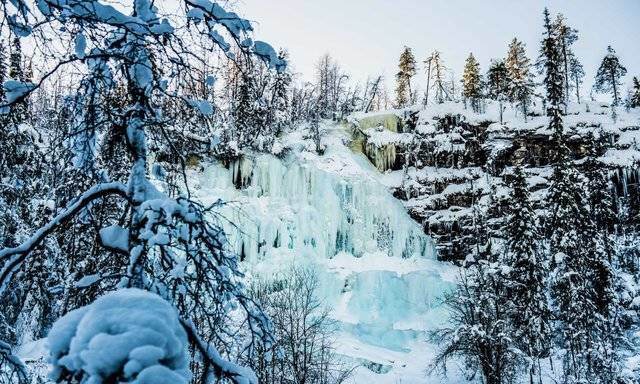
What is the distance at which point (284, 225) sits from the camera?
83.6 ft

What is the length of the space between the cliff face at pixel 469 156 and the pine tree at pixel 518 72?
6.97m

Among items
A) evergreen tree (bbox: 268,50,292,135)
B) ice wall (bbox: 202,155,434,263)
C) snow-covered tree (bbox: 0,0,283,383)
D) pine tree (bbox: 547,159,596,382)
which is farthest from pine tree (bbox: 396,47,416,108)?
snow-covered tree (bbox: 0,0,283,383)

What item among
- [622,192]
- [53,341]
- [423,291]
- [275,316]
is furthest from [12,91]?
[622,192]

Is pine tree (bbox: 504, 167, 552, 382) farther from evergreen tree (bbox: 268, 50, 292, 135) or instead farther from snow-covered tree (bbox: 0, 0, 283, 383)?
snow-covered tree (bbox: 0, 0, 283, 383)

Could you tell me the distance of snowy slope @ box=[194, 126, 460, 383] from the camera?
921 inches

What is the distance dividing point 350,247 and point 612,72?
1583 inches

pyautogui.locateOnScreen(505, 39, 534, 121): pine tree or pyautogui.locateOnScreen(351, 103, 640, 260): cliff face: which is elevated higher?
pyautogui.locateOnScreen(505, 39, 534, 121): pine tree

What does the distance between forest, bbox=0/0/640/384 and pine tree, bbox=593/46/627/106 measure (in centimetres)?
545

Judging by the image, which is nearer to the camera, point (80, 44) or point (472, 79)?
point (80, 44)

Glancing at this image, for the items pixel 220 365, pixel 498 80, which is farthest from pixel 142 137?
pixel 498 80

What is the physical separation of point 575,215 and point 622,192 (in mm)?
9447

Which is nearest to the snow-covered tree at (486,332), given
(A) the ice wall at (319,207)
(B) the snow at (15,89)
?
(A) the ice wall at (319,207)

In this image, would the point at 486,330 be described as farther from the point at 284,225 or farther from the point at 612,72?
the point at 612,72

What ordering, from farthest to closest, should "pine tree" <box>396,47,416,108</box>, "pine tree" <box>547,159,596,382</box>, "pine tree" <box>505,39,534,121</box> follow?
1. "pine tree" <box>396,47,416,108</box>
2. "pine tree" <box>505,39,534,121</box>
3. "pine tree" <box>547,159,596,382</box>
